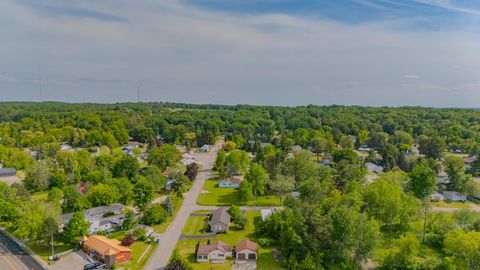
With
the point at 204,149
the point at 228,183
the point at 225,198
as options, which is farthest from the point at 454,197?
the point at 204,149

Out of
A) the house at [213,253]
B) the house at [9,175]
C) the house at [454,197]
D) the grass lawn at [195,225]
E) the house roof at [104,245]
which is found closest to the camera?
the house roof at [104,245]

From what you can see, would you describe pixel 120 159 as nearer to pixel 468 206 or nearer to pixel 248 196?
pixel 248 196

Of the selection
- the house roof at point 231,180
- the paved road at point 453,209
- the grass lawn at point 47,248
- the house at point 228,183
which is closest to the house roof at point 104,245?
the grass lawn at point 47,248

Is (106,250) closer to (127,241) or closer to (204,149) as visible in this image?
(127,241)

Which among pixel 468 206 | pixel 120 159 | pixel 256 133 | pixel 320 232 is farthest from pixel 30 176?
pixel 256 133

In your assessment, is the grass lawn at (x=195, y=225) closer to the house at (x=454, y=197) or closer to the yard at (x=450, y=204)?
the yard at (x=450, y=204)
